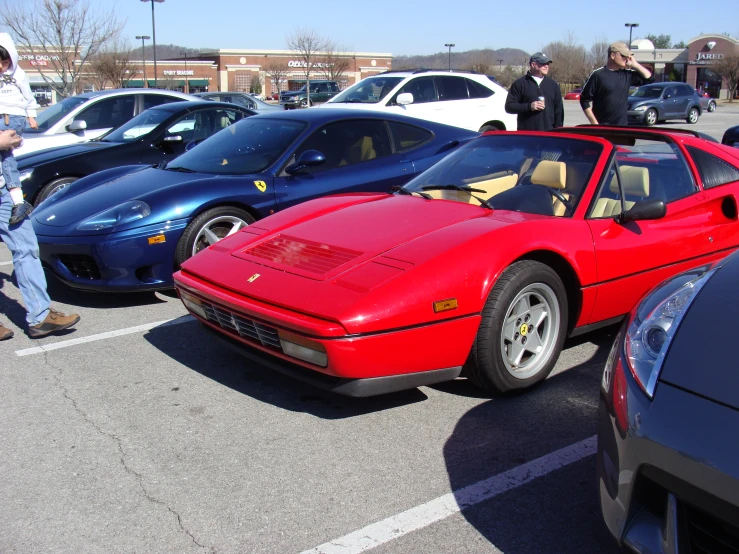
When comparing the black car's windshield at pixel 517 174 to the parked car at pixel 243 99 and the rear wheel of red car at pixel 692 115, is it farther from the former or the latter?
the rear wheel of red car at pixel 692 115

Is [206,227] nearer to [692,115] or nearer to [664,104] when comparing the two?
[664,104]

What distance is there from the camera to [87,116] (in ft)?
31.5

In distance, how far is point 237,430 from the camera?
3205 mm

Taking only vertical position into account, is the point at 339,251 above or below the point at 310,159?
below

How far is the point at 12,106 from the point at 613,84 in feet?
17.1

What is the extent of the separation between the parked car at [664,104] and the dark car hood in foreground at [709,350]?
1018 inches

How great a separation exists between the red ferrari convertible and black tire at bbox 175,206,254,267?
40.8 inches

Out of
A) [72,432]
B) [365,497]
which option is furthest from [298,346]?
[72,432]

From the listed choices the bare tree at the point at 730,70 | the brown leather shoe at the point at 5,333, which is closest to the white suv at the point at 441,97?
the brown leather shoe at the point at 5,333

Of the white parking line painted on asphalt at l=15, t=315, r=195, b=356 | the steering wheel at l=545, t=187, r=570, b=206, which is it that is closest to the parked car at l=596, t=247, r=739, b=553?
the steering wheel at l=545, t=187, r=570, b=206

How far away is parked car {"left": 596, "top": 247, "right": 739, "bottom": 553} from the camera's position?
5.85 ft

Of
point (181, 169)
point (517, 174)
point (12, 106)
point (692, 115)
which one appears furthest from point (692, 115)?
point (12, 106)

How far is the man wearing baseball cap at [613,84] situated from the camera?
6.79m

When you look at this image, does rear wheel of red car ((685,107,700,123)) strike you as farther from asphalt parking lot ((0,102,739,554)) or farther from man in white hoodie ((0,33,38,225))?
man in white hoodie ((0,33,38,225))
